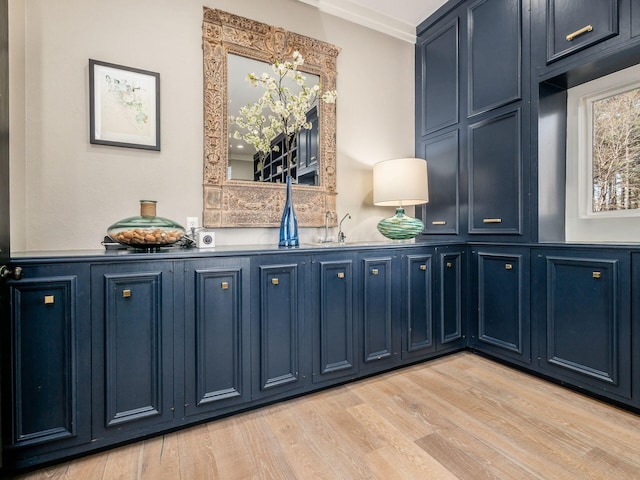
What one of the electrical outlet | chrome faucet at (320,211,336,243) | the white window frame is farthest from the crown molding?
the electrical outlet

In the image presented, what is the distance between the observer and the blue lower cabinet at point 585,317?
1812 millimetres

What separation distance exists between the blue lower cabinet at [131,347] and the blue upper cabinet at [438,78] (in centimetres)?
265

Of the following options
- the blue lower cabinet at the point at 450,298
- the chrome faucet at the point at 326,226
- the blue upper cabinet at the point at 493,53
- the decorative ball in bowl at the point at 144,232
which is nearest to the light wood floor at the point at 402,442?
the blue lower cabinet at the point at 450,298

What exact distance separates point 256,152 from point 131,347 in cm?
152

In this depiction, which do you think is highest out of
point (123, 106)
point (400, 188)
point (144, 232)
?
point (123, 106)

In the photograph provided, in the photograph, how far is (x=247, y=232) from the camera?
2395 millimetres

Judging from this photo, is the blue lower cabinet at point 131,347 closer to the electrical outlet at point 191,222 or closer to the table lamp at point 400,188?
the electrical outlet at point 191,222

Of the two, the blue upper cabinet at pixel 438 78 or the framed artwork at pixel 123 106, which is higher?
the blue upper cabinet at pixel 438 78

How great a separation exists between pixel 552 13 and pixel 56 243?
3.42 meters

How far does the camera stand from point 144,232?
1686 millimetres

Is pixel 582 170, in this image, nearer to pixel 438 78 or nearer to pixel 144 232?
pixel 438 78

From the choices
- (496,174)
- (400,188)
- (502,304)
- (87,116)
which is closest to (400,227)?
(400,188)

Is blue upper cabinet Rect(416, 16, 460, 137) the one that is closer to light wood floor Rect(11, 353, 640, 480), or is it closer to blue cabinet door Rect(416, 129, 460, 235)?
blue cabinet door Rect(416, 129, 460, 235)

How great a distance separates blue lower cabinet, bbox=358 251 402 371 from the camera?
2.17 m
